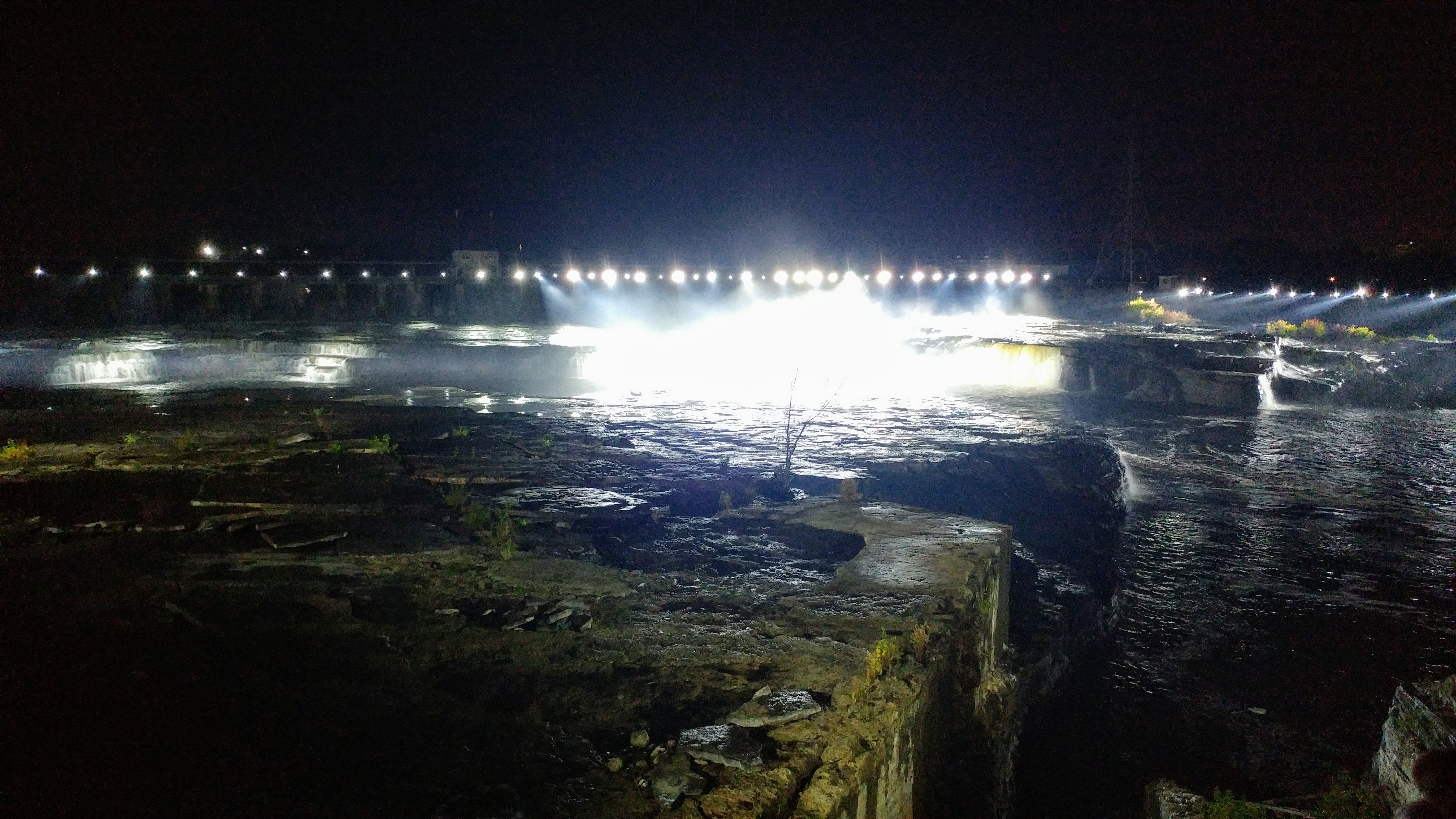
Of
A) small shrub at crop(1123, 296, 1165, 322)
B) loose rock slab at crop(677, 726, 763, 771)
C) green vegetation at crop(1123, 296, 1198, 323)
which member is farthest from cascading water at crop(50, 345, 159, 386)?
small shrub at crop(1123, 296, 1165, 322)

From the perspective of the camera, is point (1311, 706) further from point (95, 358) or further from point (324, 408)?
point (95, 358)

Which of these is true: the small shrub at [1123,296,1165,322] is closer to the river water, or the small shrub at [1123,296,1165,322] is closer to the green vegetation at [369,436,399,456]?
the river water

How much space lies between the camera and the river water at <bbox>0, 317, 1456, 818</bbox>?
664 centimetres

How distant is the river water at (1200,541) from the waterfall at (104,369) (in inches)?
1.7

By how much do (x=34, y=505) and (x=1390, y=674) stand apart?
505 inches

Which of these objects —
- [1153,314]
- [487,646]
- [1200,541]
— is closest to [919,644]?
[487,646]

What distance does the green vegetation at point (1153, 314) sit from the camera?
34.3 metres

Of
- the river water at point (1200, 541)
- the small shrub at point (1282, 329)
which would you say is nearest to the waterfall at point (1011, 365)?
the river water at point (1200, 541)

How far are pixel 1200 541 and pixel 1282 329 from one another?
23097 mm

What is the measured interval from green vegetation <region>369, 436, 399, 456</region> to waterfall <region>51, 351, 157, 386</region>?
39.5 ft

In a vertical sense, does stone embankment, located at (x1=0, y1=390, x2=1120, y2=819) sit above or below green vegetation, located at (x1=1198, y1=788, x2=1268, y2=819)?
above

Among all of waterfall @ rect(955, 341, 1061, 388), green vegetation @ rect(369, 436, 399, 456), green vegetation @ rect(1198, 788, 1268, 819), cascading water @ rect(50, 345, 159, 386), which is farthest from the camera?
waterfall @ rect(955, 341, 1061, 388)

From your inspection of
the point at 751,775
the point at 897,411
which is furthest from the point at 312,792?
the point at 897,411

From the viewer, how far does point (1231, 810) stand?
177 inches
